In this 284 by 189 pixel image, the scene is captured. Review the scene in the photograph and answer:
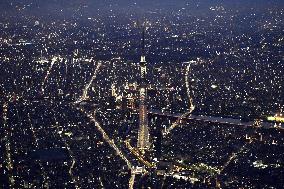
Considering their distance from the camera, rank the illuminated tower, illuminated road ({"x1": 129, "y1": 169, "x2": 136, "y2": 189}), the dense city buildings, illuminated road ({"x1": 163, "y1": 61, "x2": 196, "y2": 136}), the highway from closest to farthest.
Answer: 1. illuminated road ({"x1": 129, "y1": 169, "x2": 136, "y2": 189})
2. the dense city buildings
3. the illuminated tower
4. illuminated road ({"x1": 163, "y1": 61, "x2": 196, "y2": 136})
5. the highway

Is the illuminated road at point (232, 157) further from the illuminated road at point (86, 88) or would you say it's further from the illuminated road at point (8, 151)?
the illuminated road at point (86, 88)

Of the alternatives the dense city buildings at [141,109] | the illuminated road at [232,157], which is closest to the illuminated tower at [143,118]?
the dense city buildings at [141,109]

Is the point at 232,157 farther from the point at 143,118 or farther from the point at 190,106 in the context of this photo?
the point at 190,106

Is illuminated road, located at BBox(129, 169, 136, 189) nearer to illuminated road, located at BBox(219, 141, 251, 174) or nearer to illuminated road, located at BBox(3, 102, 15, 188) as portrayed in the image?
illuminated road, located at BBox(219, 141, 251, 174)

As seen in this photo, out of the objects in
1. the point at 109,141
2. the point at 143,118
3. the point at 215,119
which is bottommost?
the point at 109,141

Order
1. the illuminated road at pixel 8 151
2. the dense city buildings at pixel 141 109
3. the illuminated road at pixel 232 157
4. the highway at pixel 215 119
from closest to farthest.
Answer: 1. the illuminated road at pixel 8 151
2. the dense city buildings at pixel 141 109
3. the illuminated road at pixel 232 157
4. the highway at pixel 215 119

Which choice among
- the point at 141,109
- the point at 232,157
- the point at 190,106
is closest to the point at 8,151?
the point at 141,109

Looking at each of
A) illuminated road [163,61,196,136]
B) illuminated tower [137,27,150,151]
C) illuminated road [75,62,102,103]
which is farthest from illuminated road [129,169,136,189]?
→ illuminated road [75,62,102,103]

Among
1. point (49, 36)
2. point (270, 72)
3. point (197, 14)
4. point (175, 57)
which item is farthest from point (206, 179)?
point (197, 14)

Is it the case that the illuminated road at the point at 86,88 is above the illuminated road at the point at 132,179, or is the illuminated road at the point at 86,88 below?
above
